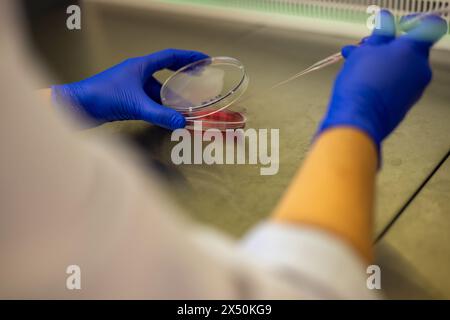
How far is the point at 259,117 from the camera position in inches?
52.9

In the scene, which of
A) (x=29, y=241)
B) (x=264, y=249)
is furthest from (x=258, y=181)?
(x=29, y=241)

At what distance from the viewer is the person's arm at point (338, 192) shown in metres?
0.65

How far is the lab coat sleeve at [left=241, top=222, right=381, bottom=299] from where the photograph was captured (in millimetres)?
579

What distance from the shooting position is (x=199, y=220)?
106 cm

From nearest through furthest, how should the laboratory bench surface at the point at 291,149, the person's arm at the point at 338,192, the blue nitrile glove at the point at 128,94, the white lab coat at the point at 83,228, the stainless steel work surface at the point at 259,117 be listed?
1. the white lab coat at the point at 83,228
2. the person's arm at the point at 338,192
3. the laboratory bench surface at the point at 291,149
4. the stainless steel work surface at the point at 259,117
5. the blue nitrile glove at the point at 128,94

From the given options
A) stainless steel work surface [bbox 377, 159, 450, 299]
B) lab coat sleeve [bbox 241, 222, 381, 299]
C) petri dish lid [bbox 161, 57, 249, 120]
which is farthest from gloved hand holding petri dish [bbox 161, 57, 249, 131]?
lab coat sleeve [bbox 241, 222, 381, 299]

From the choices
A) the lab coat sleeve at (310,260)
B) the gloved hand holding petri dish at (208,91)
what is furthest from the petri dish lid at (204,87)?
the lab coat sleeve at (310,260)

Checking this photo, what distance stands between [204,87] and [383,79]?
21.2 inches

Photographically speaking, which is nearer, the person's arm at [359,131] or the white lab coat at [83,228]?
the white lab coat at [83,228]

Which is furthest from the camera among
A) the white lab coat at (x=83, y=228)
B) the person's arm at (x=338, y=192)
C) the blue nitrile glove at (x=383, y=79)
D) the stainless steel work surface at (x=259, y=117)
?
the stainless steel work surface at (x=259, y=117)

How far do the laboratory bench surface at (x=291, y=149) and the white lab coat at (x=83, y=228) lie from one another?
0.49 m

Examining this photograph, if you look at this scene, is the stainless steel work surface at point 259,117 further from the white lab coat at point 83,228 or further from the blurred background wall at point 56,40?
the white lab coat at point 83,228

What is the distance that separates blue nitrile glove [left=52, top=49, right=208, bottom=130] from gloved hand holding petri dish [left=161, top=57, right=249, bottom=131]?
Answer: 1.4 inches

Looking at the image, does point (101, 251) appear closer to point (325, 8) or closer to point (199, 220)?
point (199, 220)
